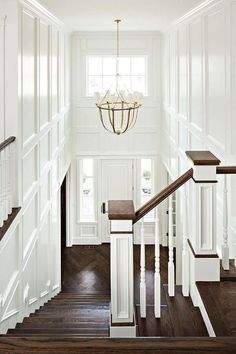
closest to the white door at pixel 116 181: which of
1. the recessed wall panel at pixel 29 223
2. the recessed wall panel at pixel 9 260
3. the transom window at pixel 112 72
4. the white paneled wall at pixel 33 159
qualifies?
the transom window at pixel 112 72

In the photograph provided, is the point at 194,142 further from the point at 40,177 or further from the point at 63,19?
the point at 63,19

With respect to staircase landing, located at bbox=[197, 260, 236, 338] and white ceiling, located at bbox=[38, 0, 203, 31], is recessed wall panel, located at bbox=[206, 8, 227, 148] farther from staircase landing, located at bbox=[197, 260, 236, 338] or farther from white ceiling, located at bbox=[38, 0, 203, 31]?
staircase landing, located at bbox=[197, 260, 236, 338]

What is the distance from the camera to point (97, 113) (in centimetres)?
1078

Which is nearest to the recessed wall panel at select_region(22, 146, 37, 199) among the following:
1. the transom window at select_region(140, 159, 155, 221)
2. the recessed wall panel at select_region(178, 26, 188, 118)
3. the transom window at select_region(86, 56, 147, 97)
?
the recessed wall panel at select_region(178, 26, 188, 118)

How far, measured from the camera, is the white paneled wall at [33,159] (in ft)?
16.8

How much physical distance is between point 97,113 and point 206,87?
504cm

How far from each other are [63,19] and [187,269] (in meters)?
5.36

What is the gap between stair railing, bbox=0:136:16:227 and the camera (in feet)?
15.7

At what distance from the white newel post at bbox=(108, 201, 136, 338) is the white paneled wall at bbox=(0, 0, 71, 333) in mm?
1562

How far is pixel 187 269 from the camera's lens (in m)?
3.58

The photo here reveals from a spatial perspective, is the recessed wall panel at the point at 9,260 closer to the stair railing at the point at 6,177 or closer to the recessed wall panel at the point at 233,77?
the stair railing at the point at 6,177

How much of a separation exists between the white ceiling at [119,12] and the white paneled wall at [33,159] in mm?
255

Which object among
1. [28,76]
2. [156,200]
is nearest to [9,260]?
[28,76]

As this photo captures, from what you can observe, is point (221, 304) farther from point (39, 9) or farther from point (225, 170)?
point (39, 9)
